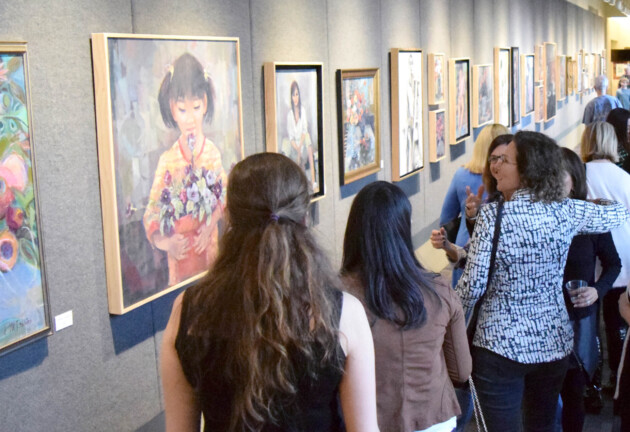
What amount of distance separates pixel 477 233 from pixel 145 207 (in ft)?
5.03

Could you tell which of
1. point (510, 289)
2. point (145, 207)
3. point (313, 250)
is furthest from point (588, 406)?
point (313, 250)

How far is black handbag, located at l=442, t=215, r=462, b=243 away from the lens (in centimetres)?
549

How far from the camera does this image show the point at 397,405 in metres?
2.61

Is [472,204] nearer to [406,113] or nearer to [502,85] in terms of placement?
[406,113]

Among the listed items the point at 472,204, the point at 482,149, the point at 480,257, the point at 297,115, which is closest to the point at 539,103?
the point at 482,149

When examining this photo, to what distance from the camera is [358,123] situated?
21.5 feet

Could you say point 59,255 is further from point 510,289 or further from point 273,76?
point 273,76

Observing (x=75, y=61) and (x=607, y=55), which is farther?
(x=607, y=55)

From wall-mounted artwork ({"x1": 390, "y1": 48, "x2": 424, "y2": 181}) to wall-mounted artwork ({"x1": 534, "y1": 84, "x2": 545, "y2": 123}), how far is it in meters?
7.91

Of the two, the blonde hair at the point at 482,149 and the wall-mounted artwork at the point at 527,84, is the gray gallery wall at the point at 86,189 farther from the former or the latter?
the wall-mounted artwork at the point at 527,84

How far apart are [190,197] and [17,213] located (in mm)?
1230

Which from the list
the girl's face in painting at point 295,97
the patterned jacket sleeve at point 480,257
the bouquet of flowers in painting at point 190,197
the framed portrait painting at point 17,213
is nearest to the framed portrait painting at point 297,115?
the girl's face in painting at point 295,97

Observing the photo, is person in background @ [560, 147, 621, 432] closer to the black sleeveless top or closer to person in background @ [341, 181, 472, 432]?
person in background @ [341, 181, 472, 432]

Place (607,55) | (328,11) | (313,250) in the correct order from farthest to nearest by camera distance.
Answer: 1. (607,55)
2. (328,11)
3. (313,250)
